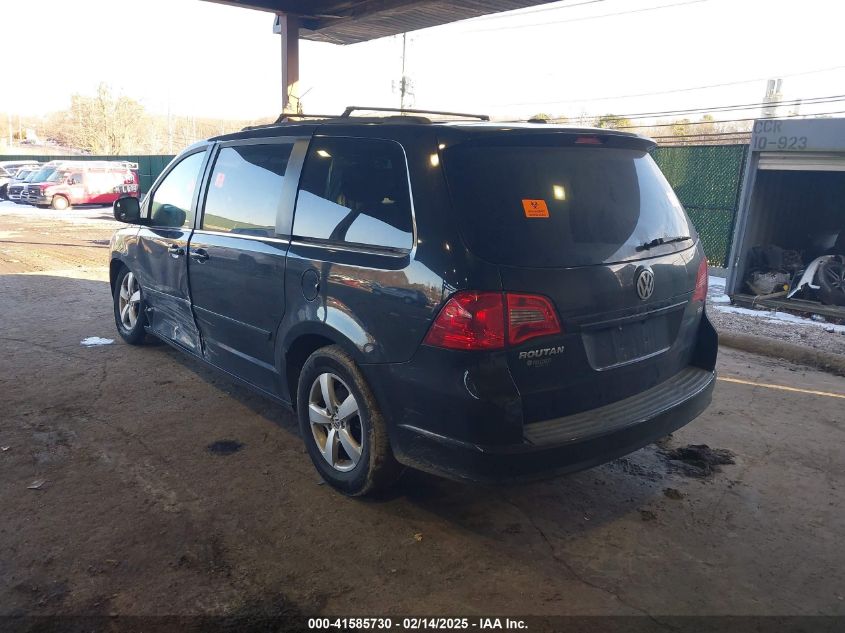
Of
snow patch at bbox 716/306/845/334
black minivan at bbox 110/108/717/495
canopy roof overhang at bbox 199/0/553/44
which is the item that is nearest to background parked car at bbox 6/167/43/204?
canopy roof overhang at bbox 199/0/553/44

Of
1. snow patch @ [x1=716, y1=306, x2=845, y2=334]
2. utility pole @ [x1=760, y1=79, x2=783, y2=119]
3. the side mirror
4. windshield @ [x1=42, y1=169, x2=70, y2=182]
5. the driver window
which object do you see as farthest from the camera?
utility pole @ [x1=760, y1=79, x2=783, y2=119]

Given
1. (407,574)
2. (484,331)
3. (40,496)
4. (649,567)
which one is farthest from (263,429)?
(649,567)

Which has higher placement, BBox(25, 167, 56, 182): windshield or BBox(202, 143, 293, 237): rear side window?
BBox(202, 143, 293, 237): rear side window

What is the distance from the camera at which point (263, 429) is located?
456cm

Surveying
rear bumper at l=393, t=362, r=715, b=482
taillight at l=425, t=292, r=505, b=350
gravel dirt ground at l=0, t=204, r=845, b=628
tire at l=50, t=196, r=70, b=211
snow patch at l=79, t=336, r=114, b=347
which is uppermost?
taillight at l=425, t=292, r=505, b=350

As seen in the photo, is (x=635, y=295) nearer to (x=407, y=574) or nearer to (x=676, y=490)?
(x=676, y=490)

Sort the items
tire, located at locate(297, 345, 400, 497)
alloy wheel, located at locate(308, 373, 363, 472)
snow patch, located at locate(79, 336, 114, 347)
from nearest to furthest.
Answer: tire, located at locate(297, 345, 400, 497) → alloy wheel, located at locate(308, 373, 363, 472) → snow patch, located at locate(79, 336, 114, 347)

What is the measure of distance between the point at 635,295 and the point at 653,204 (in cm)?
65

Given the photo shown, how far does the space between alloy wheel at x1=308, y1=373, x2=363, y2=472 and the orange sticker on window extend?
1274 mm

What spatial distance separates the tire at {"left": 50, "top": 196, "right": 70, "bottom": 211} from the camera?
26.3 m

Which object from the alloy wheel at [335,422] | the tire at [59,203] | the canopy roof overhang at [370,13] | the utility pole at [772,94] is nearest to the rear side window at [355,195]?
the alloy wheel at [335,422]

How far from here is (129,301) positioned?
6.32m

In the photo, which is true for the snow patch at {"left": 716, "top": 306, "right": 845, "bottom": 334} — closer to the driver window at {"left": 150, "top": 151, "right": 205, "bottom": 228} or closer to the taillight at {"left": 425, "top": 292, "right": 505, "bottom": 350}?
the taillight at {"left": 425, "top": 292, "right": 505, "bottom": 350}

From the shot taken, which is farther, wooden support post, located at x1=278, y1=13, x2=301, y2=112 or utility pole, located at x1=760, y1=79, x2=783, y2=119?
utility pole, located at x1=760, y1=79, x2=783, y2=119
